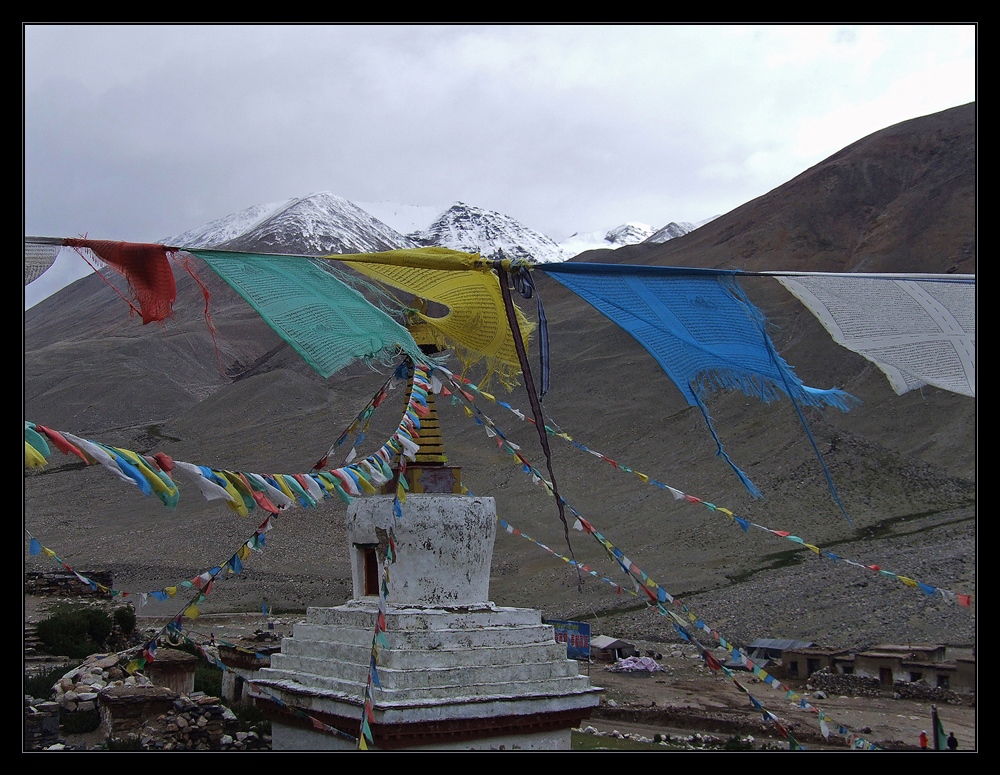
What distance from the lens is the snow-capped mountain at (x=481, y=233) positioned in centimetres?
11601

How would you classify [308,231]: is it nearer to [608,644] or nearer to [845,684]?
[608,644]

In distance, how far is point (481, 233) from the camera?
119875 millimetres

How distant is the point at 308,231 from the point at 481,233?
27.9 m

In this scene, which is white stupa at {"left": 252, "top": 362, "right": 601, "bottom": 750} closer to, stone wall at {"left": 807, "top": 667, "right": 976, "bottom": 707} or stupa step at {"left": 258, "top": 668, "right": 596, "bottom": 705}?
stupa step at {"left": 258, "top": 668, "right": 596, "bottom": 705}

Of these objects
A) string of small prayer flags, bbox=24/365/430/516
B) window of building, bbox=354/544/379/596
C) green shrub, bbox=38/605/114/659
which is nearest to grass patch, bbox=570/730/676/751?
window of building, bbox=354/544/379/596

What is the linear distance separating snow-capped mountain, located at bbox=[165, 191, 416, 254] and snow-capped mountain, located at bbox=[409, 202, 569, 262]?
19.1 feet

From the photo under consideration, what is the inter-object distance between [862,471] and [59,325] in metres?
65.3

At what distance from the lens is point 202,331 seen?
67375 millimetres

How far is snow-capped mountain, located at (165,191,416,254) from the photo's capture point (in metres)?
92.9

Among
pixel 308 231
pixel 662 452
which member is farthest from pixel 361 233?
pixel 662 452

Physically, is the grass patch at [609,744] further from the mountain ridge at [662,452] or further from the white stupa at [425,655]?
the white stupa at [425,655]

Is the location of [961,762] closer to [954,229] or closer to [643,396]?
[643,396]

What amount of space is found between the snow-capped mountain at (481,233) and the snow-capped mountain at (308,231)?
5.82m

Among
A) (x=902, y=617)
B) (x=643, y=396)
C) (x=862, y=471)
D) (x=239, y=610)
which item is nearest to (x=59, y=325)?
(x=643, y=396)
